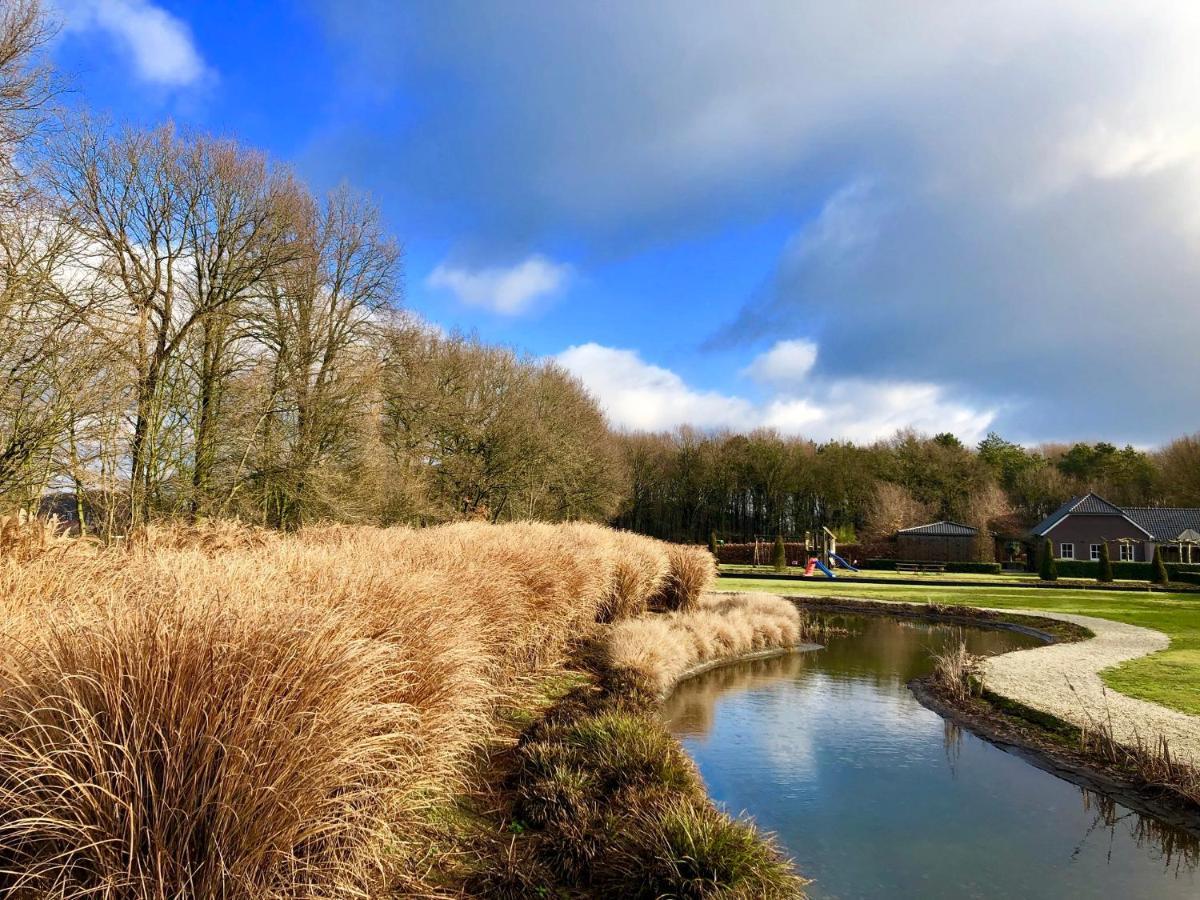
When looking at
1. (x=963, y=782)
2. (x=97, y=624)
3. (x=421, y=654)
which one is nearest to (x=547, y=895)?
(x=421, y=654)

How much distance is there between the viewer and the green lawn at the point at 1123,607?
419 inches

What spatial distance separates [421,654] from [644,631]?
322 inches

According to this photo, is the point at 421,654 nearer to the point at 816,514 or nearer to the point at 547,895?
the point at 547,895

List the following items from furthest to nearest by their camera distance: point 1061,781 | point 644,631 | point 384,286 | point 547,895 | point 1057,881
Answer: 1. point 384,286
2. point 644,631
3. point 1061,781
4. point 1057,881
5. point 547,895

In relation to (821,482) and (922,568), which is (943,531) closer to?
(922,568)

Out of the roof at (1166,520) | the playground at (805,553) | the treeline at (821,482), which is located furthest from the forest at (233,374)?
the roof at (1166,520)

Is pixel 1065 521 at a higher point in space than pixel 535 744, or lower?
higher

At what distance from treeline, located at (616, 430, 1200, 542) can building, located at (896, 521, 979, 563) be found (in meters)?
5.92

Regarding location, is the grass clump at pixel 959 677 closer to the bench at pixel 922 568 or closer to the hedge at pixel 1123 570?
the hedge at pixel 1123 570

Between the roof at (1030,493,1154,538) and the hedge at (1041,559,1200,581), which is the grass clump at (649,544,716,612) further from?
the roof at (1030,493,1154,538)

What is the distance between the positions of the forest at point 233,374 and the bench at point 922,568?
17655mm

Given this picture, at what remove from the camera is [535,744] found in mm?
6555

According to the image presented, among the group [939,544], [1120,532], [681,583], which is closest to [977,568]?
[939,544]

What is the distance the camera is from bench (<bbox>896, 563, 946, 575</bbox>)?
40.0 m
